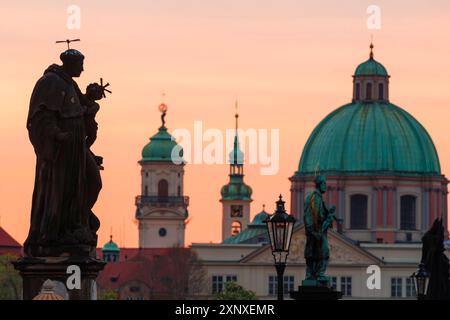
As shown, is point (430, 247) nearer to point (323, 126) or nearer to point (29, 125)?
point (29, 125)

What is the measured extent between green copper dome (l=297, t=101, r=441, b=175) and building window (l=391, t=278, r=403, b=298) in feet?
44.7

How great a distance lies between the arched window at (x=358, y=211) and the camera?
18062 centimetres

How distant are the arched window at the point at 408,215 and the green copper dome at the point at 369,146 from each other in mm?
2366

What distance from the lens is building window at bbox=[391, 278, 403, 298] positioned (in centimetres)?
16925

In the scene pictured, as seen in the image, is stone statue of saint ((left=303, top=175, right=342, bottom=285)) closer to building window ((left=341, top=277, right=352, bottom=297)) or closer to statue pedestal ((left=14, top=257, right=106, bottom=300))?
statue pedestal ((left=14, top=257, right=106, bottom=300))

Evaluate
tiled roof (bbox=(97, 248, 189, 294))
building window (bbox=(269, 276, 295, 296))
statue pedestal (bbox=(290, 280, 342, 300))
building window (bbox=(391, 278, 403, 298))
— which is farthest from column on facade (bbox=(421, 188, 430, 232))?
statue pedestal (bbox=(290, 280, 342, 300))

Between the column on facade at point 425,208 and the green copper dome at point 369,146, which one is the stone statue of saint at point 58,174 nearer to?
the green copper dome at point 369,146

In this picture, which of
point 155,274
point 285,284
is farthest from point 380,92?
point 285,284

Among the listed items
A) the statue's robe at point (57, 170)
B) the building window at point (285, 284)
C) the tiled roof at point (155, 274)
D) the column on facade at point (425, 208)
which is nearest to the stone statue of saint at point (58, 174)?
the statue's robe at point (57, 170)

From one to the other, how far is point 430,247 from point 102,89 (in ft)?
62.2

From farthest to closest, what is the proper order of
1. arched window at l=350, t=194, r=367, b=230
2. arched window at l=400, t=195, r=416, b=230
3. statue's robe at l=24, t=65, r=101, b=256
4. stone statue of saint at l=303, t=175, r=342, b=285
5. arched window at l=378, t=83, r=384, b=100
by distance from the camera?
arched window at l=378, t=83, r=384, b=100, arched window at l=400, t=195, r=416, b=230, arched window at l=350, t=194, r=367, b=230, stone statue of saint at l=303, t=175, r=342, b=285, statue's robe at l=24, t=65, r=101, b=256

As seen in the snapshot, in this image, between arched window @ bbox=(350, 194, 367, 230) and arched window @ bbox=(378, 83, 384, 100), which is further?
arched window @ bbox=(378, 83, 384, 100)

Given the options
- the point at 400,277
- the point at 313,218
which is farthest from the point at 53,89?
the point at 400,277
